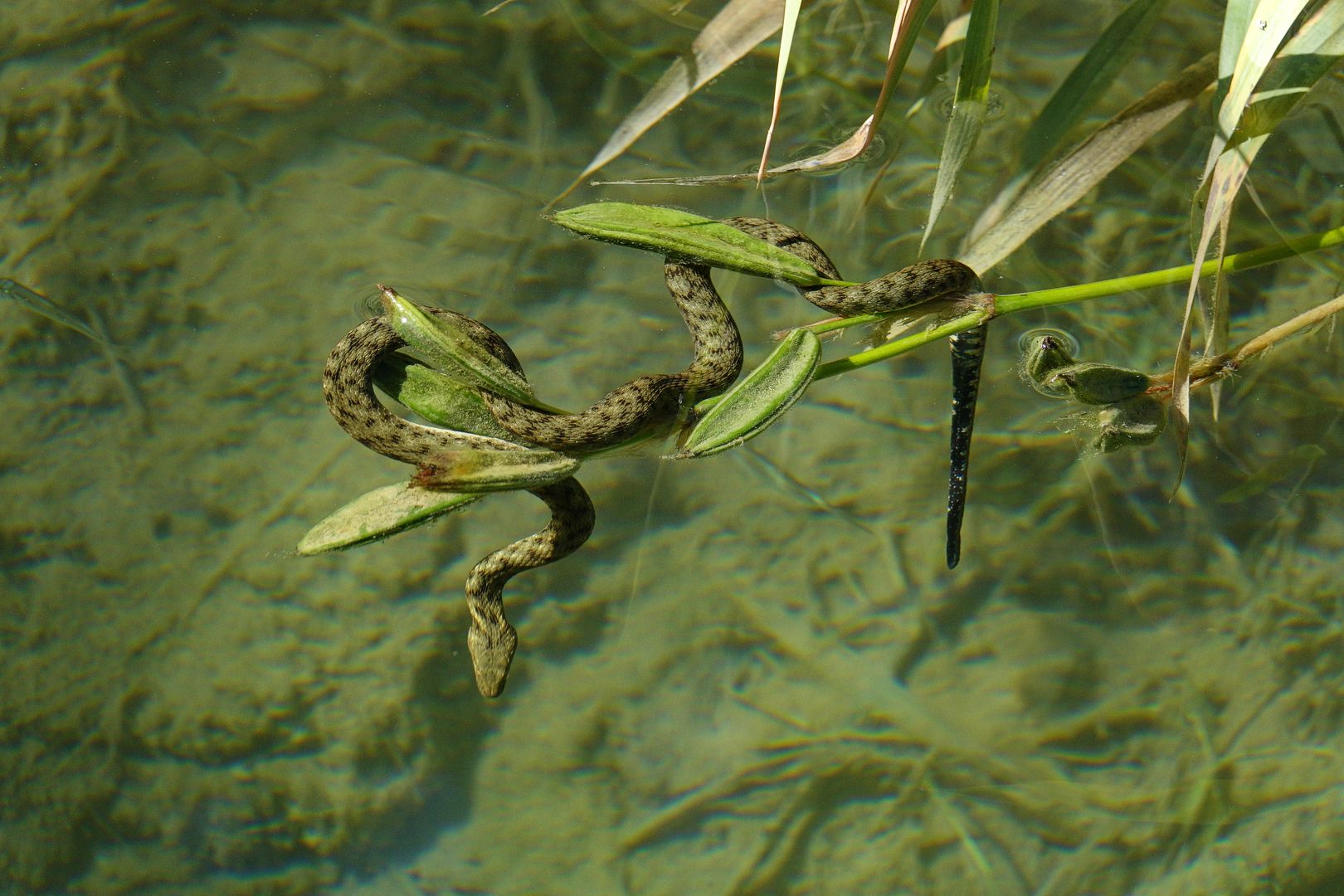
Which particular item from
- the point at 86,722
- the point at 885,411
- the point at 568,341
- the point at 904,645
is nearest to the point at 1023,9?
the point at 885,411

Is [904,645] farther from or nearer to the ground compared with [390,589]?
farther from the ground

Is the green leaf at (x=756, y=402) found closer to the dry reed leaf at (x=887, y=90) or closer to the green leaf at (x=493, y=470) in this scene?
the green leaf at (x=493, y=470)

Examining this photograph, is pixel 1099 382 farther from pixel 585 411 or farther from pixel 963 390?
pixel 585 411

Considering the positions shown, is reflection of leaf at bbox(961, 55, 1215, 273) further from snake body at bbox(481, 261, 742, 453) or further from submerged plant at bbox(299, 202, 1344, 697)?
snake body at bbox(481, 261, 742, 453)

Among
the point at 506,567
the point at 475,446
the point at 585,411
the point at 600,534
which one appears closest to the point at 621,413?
the point at 585,411

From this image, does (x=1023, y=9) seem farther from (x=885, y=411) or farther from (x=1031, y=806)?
(x=1031, y=806)

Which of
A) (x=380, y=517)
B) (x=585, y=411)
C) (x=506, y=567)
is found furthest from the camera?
(x=506, y=567)

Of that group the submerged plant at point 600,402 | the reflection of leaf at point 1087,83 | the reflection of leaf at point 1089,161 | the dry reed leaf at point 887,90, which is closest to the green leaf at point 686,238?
the submerged plant at point 600,402
